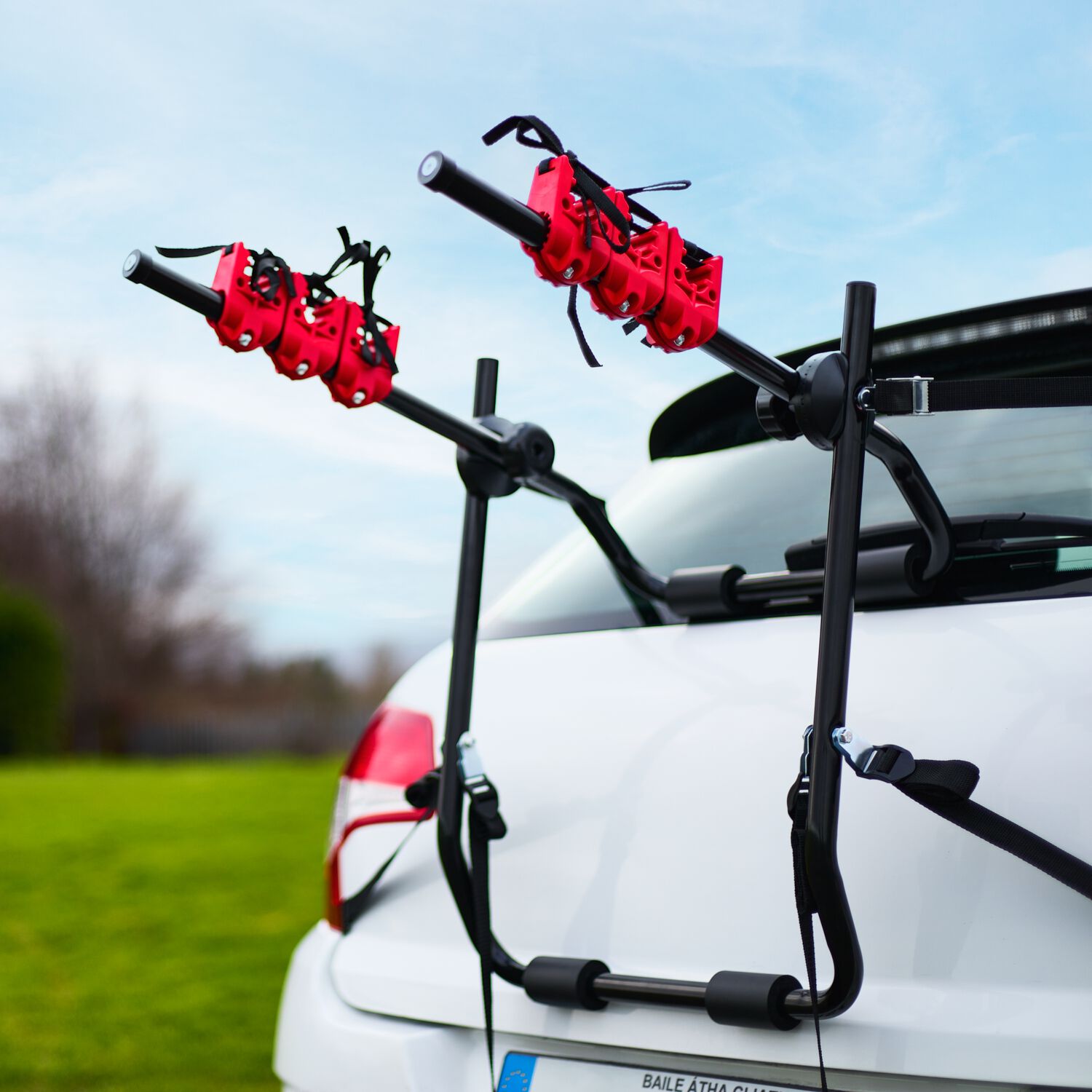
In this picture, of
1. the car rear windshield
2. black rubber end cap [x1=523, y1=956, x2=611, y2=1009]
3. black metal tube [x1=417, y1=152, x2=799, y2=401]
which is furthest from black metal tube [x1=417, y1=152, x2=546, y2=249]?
black rubber end cap [x1=523, y1=956, x2=611, y2=1009]

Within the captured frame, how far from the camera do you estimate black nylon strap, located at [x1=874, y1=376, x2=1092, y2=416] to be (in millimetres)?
1320

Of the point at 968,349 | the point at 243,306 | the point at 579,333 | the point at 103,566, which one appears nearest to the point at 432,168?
the point at 579,333

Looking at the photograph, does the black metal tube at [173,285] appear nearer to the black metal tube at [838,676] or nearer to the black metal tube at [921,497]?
the black metal tube at [838,676]

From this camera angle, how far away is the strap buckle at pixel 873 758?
1.29 m

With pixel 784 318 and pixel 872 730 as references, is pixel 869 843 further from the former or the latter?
pixel 784 318

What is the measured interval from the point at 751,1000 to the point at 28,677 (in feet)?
75.1

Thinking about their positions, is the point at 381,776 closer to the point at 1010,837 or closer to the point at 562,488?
the point at 562,488

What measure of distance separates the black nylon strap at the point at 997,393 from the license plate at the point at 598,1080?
757mm

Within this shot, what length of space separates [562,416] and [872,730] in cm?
61

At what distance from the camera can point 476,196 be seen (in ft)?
3.52

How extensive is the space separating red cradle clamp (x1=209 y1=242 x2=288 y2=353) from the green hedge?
896 inches

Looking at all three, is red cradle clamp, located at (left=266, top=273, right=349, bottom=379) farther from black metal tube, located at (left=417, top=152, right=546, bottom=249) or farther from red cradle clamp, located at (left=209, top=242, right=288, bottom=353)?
black metal tube, located at (left=417, top=152, right=546, bottom=249)

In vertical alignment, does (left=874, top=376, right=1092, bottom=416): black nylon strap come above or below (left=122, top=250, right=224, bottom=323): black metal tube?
below

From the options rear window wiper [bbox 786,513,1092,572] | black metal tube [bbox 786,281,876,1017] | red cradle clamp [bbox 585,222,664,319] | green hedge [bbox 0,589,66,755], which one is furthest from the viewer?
green hedge [bbox 0,589,66,755]
